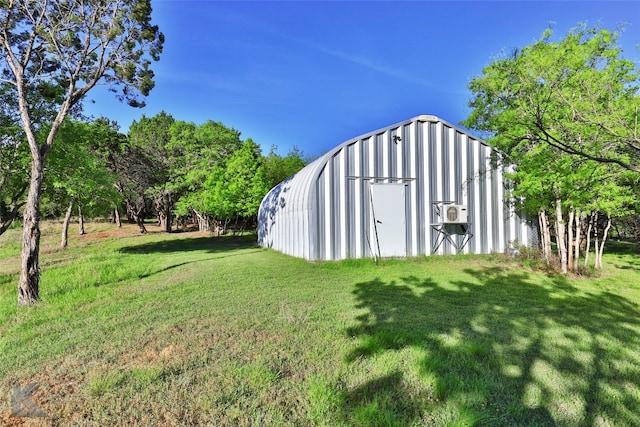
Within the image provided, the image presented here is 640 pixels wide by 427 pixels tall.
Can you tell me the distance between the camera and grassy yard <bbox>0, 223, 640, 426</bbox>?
90.5 inches

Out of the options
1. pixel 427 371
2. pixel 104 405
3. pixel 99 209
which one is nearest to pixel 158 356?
→ pixel 104 405

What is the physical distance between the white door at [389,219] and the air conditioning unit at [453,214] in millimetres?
1355

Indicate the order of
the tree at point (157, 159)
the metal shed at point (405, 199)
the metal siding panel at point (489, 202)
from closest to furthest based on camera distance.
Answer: the metal shed at point (405, 199) < the metal siding panel at point (489, 202) < the tree at point (157, 159)

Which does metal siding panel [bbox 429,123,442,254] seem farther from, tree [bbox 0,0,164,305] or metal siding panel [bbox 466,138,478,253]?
tree [bbox 0,0,164,305]

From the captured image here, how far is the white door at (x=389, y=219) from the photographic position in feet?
32.9

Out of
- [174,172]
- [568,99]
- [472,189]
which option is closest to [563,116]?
[568,99]

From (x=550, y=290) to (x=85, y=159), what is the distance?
15.2 metres

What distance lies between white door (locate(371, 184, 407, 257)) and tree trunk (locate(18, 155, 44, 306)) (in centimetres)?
819

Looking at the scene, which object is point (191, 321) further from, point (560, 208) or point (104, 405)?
point (560, 208)

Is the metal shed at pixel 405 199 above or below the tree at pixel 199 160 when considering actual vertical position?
below

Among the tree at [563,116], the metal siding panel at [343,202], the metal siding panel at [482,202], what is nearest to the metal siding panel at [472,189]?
the metal siding panel at [482,202]

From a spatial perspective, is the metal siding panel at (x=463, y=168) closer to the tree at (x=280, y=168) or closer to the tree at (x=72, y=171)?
the tree at (x=72, y=171)

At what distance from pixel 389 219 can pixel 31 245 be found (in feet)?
29.1

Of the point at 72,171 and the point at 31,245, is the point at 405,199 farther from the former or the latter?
the point at 72,171
